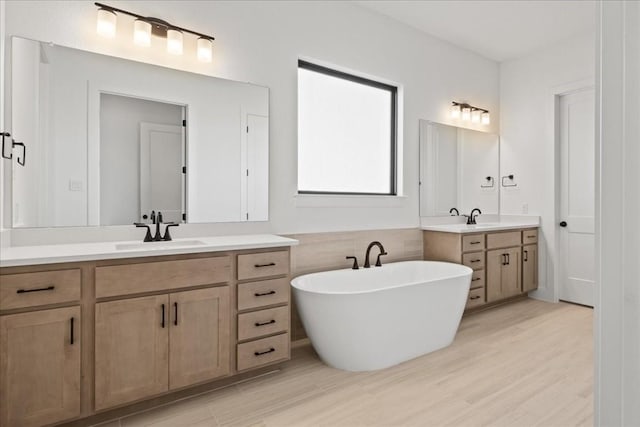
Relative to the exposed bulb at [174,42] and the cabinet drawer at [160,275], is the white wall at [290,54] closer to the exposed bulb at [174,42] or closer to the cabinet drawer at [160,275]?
the exposed bulb at [174,42]

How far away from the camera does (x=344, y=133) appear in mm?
3615

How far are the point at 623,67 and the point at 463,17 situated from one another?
3.84 metres

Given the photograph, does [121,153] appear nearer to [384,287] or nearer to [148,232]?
[148,232]

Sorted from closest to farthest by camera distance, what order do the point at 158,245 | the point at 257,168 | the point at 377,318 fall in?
the point at 158,245 → the point at 377,318 → the point at 257,168

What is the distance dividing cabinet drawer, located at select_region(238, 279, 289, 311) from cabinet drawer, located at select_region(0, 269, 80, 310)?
2.86 ft

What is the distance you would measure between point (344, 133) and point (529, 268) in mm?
2738

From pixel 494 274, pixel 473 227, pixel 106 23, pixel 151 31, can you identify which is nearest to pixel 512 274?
pixel 494 274

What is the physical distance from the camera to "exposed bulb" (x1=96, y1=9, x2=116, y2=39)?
2.25 m

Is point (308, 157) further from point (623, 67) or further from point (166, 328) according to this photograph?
point (623, 67)

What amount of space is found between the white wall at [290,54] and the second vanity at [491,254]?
0.40 metres

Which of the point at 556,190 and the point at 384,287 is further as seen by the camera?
the point at 556,190

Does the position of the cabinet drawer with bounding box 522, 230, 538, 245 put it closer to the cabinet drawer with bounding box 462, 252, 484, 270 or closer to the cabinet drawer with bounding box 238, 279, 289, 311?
the cabinet drawer with bounding box 462, 252, 484, 270

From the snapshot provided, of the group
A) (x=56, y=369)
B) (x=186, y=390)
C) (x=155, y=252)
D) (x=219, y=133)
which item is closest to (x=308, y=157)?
(x=219, y=133)

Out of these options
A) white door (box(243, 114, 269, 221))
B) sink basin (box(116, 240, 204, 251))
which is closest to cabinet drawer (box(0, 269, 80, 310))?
sink basin (box(116, 240, 204, 251))
